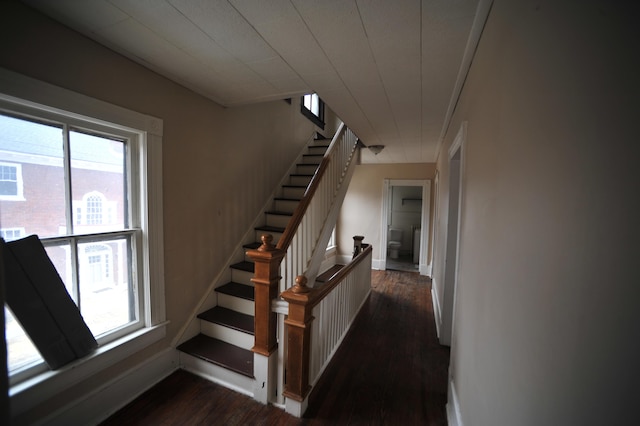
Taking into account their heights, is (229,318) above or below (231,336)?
above

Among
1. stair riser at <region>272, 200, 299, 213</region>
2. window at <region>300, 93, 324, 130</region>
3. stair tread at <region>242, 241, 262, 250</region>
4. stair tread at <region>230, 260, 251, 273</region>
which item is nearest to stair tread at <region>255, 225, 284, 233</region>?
stair tread at <region>242, 241, 262, 250</region>

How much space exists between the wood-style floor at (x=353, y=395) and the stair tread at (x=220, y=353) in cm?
19

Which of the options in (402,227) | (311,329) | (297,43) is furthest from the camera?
(402,227)

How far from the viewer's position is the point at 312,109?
504 centimetres

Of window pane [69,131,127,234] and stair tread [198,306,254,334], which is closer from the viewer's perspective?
window pane [69,131,127,234]

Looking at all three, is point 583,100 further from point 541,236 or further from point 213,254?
point 213,254

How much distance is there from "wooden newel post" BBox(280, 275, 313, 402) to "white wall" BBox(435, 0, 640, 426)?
1.02 m

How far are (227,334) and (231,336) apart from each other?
0.05 m

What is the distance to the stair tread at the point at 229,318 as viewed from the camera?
7.50ft

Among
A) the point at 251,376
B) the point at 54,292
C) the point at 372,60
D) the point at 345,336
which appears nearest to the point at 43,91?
the point at 54,292

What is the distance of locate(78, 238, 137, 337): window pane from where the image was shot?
1.70m

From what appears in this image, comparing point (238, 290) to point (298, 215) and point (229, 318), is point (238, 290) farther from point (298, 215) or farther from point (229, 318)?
point (298, 215)

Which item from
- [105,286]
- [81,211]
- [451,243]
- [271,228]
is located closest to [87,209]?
[81,211]

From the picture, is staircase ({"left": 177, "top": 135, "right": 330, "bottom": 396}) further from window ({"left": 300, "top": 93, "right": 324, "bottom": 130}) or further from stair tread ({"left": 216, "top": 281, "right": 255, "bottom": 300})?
window ({"left": 300, "top": 93, "right": 324, "bottom": 130})
